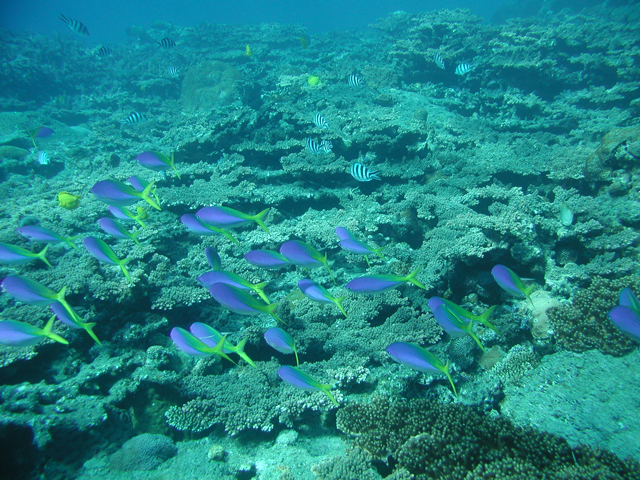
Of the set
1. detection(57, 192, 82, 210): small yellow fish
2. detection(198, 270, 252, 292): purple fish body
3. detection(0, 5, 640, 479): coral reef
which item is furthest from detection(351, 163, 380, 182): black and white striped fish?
detection(57, 192, 82, 210): small yellow fish

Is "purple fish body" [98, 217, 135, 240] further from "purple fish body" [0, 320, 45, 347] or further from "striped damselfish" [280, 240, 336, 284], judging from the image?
"striped damselfish" [280, 240, 336, 284]

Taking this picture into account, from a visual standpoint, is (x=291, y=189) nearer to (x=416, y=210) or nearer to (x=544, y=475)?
(x=416, y=210)

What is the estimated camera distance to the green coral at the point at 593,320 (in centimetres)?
389

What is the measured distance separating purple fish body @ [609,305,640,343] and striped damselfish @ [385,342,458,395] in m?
1.62

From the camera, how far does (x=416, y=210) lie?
6.38 m

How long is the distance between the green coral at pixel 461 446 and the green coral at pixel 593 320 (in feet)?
5.70

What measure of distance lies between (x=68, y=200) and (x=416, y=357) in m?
8.12

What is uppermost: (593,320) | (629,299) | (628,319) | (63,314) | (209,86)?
A: (209,86)

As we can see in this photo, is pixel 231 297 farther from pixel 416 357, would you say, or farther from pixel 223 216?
pixel 416 357

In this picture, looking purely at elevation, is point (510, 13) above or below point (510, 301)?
above

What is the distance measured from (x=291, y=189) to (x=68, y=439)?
18.3ft

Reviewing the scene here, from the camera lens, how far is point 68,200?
6859 millimetres

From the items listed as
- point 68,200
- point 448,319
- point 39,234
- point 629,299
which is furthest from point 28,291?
point 629,299

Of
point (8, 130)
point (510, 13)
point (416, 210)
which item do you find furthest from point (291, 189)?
point (510, 13)
